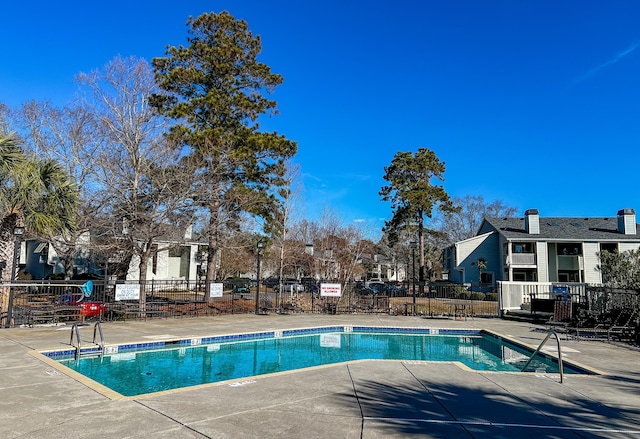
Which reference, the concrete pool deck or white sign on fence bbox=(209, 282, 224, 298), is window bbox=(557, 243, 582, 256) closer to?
white sign on fence bbox=(209, 282, 224, 298)

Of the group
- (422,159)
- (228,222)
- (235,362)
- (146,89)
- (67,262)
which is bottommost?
(235,362)

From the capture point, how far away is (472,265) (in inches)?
1612

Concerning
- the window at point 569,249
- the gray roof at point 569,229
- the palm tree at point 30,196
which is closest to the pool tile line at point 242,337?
the palm tree at point 30,196

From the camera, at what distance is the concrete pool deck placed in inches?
185

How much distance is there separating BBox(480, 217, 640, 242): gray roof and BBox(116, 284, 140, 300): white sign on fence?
103ft

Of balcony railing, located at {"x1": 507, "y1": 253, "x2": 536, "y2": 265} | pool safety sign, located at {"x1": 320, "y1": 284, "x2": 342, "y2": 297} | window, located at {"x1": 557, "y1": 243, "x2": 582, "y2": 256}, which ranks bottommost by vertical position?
pool safety sign, located at {"x1": 320, "y1": 284, "x2": 342, "y2": 297}

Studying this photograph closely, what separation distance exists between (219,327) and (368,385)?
9028 millimetres

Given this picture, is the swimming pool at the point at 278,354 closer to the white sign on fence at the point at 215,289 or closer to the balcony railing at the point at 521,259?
the white sign on fence at the point at 215,289

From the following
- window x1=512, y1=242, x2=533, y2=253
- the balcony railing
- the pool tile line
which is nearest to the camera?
the pool tile line

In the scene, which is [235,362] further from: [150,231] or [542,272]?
[542,272]

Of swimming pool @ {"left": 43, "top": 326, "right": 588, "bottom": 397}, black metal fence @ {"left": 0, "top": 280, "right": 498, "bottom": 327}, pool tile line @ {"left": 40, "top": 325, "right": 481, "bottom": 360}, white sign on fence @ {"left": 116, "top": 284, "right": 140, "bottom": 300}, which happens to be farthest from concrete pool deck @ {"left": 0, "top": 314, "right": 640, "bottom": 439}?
white sign on fence @ {"left": 116, "top": 284, "right": 140, "bottom": 300}

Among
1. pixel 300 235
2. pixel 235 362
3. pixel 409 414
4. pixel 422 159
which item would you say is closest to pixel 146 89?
pixel 235 362

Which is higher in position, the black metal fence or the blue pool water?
the black metal fence

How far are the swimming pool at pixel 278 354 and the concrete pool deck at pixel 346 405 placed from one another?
1397 millimetres
